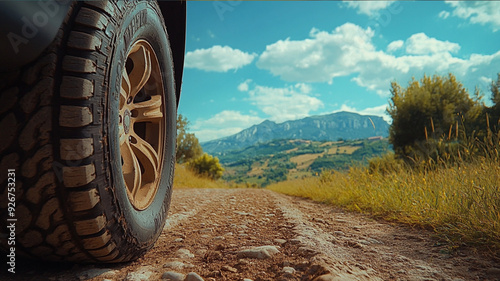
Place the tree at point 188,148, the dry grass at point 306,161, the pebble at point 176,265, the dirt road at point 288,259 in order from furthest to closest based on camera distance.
A: 1. the dry grass at point 306,161
2. the tree at point 188,148
3. the pebble at point 176,265
4. the dirt road at point 288,259

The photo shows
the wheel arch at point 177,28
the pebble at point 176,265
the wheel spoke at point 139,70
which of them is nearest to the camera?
the pebble at point 176,265

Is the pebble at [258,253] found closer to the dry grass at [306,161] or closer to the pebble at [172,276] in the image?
the pebble at [172,276]

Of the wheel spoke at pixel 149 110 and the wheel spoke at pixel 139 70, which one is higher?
the wheel spoke at pixel 139 70

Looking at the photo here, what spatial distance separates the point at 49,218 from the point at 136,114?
985 mm

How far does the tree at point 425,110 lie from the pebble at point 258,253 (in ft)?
54.0

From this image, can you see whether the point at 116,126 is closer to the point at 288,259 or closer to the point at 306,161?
the point at 288,259

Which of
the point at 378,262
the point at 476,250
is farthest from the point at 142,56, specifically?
the point at 476,250

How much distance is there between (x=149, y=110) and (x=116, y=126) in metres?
0.77

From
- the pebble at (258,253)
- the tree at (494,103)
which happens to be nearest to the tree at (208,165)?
the tree at (494,103)

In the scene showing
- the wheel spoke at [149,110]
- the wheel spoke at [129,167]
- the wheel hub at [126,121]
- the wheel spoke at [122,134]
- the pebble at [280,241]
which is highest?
the wheel spoke at [149,110]

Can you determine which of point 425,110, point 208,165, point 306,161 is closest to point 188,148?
point 208,165

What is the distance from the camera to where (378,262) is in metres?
1.65

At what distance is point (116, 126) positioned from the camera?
130 centimetres

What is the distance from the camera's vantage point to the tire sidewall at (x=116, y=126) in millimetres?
1261
